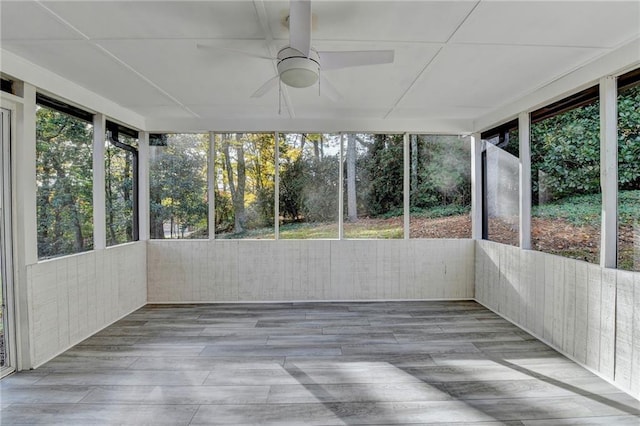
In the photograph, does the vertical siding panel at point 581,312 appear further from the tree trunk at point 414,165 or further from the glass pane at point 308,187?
the glass pane at point 308,187

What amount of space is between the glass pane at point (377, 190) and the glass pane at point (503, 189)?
1.14 meters

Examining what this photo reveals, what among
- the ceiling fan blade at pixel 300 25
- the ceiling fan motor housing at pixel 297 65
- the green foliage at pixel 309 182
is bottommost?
the green foliage at pixel 309 182

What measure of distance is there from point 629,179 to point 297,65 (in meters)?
2.61

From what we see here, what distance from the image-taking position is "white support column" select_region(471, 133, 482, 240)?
4289 mm

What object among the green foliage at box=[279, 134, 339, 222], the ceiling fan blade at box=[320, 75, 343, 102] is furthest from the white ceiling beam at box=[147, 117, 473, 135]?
the ceiling fan blade at box=[320, 75, 343, 102]

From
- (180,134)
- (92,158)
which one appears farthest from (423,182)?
(92,158)

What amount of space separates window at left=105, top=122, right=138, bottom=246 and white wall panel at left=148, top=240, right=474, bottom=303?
1.44ft

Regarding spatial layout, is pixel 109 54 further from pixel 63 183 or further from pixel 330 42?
pixel 330 42

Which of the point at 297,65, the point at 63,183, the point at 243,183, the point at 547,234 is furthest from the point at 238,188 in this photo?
the point at 547,234

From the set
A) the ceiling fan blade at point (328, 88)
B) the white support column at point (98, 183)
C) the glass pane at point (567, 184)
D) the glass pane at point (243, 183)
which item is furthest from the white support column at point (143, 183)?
the glass pane at point (567, 184)

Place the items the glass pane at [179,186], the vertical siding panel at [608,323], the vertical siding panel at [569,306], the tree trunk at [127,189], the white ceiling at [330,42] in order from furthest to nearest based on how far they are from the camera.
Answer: the glass pane at [179,186] < the tree trunk at [127,189] < the vertical siding panel at [569,306] < the vertical siding panel at [608,323] < the white ceiling at [330,42]

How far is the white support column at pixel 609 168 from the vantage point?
95.3 inches

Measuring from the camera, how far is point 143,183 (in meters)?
4.20

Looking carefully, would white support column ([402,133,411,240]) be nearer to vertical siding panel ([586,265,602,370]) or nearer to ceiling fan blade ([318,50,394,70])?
vertical siding panel ([586,265,602,370])
